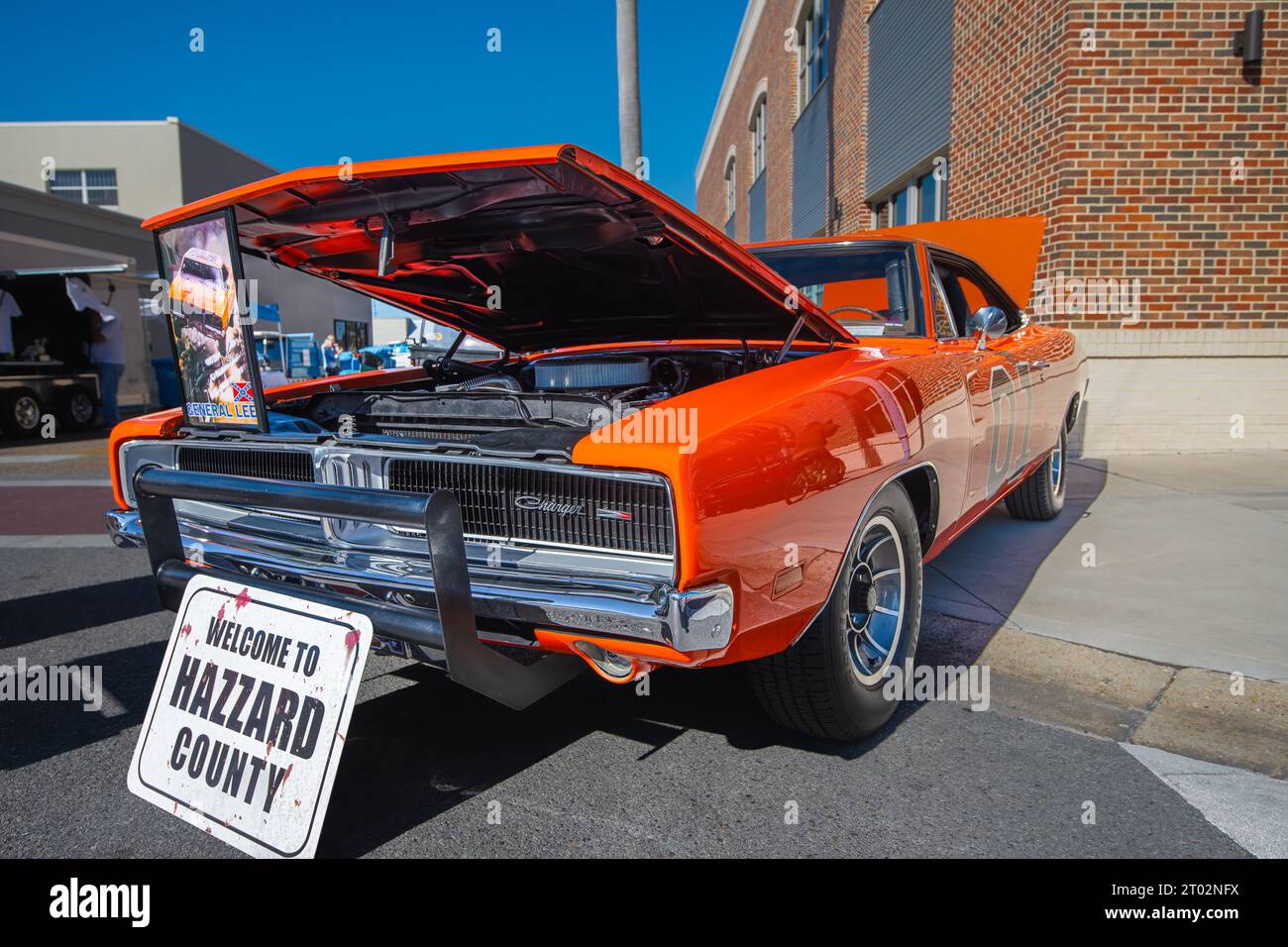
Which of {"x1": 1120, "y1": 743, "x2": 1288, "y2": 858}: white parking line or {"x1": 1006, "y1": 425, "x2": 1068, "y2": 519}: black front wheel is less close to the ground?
{"x1": 1006, "y1": 425, "x2": 1068, "y2": 519}: black front wheel

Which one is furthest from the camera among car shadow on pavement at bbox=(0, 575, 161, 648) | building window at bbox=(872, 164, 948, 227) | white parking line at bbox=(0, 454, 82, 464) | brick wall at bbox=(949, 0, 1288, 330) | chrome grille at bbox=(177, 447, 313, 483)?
building window at bbox=(872, 164, 948, 227)

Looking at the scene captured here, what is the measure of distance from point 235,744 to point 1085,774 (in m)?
2.15

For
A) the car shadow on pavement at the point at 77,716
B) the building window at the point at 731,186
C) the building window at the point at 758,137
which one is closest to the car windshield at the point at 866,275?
the car shadow on pavement at the point at 77,716

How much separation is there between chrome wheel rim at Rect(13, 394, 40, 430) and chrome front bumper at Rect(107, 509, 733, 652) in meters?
11.7

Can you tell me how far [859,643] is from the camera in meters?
2.51

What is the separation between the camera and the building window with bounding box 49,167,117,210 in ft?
78.1

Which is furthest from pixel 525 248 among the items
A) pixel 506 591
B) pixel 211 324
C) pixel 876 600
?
pixel 876 600

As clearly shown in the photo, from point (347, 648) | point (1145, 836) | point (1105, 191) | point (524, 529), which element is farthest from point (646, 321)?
point (1105, 191)

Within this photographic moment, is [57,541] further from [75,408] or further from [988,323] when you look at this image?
[75,408]

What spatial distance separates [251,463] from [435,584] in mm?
1048

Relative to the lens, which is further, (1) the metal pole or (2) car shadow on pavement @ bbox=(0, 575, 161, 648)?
(1) the metal pole

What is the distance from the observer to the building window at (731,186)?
28.1 m

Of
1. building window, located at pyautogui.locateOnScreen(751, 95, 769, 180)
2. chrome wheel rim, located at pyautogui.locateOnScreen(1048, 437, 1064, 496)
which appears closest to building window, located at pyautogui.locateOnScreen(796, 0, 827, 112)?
building window, located at pyautogui.locateOnScreen(751, 95, 769, 180)

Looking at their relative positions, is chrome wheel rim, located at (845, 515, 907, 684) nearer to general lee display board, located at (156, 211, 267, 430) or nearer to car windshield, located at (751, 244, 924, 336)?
car windshield, located at (751, 244, 924, 336)
